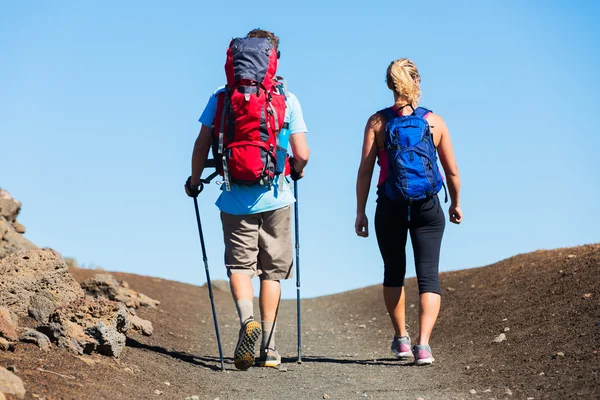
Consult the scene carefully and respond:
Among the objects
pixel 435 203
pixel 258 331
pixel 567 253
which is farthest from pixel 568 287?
pixel 258 331

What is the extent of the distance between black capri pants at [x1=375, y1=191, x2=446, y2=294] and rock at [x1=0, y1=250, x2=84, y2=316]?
12.2ft

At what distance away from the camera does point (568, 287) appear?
10.9m

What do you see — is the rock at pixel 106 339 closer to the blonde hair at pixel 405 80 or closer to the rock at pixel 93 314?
the rock at pixel 93 314

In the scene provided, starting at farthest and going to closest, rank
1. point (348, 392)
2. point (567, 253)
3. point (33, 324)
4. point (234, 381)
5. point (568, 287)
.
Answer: point (567, 253) → point (568, 287) → point (33, 324) → point (234, 381) → point (348, 392)

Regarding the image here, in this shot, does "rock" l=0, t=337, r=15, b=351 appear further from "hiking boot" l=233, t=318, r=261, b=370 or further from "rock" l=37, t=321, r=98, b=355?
"hiking boot" l=233, t=318, r=261, b=370

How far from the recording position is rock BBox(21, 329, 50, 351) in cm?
753

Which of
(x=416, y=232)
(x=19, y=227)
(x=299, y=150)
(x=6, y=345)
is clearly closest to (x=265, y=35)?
(x=299, y=150)

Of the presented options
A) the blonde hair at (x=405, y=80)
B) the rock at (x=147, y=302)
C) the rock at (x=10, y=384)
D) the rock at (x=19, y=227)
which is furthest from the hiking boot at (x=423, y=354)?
the rock at (x=19, y=227)

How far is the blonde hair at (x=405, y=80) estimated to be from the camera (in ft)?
27.3

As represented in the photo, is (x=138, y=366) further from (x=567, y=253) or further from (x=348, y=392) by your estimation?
(x=567, y=253)

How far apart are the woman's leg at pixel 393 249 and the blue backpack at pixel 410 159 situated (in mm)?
229

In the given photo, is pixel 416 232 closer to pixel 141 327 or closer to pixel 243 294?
pixel 243 294

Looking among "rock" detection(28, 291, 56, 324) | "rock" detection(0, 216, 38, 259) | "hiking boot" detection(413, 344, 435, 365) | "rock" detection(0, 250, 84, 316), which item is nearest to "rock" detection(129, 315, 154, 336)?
"rock" detection(0, 250, 84, 316)

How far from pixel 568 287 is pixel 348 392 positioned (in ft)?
14.7
